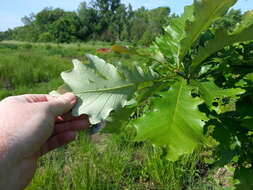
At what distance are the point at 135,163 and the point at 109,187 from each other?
43 cm

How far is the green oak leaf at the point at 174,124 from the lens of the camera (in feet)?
1.89

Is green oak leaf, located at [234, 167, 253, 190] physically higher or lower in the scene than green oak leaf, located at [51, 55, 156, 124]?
lower

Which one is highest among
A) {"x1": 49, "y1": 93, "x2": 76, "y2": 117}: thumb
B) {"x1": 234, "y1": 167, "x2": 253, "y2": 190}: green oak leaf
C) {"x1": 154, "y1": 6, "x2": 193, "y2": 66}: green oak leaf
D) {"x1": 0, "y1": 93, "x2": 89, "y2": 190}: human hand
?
{"x1": 154, "y1": 6, "x2": 193, "y2": 66}: green oak leaf

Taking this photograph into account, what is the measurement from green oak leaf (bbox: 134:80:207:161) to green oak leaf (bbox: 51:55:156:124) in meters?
0.09

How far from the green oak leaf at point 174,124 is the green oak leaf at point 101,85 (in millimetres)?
94

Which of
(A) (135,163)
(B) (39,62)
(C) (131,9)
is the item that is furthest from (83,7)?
(A) (135,163)

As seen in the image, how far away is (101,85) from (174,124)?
0.25 meters

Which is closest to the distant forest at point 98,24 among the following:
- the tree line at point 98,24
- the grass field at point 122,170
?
the tree line at point 98,24

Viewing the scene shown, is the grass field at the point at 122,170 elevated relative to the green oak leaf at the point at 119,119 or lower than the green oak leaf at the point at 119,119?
lower

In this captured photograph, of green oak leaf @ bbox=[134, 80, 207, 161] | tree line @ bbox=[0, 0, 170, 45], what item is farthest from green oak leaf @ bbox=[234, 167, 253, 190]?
tree line @ bbox=[0, 0, 170, 45]

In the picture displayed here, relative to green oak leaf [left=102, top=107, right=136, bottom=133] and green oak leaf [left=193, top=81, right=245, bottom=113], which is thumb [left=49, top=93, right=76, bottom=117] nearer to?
green oak leaf [left=102, top=107, right=136, bottom=133]

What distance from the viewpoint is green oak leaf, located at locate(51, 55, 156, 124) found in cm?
73

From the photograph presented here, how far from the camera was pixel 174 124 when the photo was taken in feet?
1.96

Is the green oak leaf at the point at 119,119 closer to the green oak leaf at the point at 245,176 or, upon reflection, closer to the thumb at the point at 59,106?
the thumb at the point at 59,106
